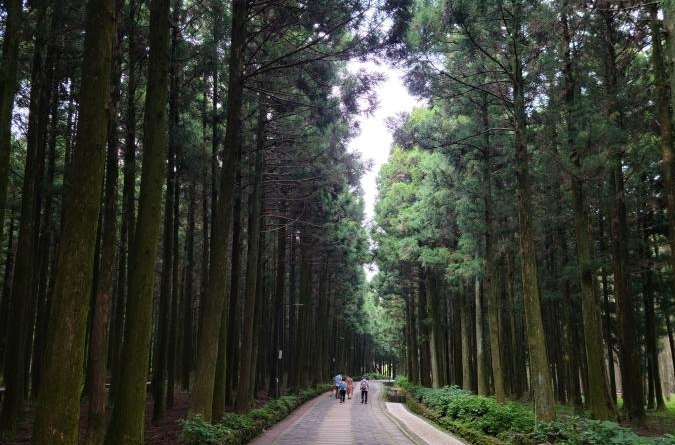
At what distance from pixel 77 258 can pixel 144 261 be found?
8.71 feet

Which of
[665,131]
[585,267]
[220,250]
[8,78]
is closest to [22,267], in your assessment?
[220,250]

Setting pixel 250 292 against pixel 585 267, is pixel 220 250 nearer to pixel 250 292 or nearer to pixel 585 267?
pixel 250 292

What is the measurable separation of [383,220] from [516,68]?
17.8m

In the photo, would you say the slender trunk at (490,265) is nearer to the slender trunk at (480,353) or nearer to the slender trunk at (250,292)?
the slender trunk at (480,353)

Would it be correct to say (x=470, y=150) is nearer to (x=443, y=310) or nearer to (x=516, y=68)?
(x=516, y=68)

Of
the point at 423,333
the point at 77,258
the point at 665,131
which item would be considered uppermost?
the point at 665,131

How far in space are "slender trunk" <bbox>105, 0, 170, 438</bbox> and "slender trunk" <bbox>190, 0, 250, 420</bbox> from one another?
3140mm

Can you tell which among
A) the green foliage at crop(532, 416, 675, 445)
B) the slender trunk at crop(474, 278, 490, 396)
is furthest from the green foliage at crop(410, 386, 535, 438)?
the slender trunk at crop(474, 278, 490, 396)

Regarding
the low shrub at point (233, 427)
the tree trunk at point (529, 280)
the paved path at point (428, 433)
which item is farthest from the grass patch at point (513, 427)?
the low shrub at point (233, 427)

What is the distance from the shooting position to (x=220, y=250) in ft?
40.1

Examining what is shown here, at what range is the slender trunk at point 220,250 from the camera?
1159 centimetres

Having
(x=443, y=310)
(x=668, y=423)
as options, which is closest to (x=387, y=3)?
(x=668, y=423)

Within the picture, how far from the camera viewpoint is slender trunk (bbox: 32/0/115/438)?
18.6 feet

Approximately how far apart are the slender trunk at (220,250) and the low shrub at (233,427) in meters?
0.75
